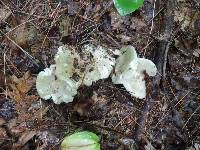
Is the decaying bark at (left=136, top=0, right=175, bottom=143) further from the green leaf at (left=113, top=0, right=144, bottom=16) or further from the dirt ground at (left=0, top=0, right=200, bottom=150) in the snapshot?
the green leaf at (left=113, top=0, right=144, bottom=16)

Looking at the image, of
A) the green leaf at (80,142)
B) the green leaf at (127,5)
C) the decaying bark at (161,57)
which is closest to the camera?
the green leaf at (80,142)

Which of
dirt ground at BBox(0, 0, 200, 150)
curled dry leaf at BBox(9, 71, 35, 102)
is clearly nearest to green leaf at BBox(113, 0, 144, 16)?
dirt ground at BBox(0, 0, 200, 150)

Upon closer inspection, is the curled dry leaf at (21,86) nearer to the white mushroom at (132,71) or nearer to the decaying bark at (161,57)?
the white mushroom at (132,71)

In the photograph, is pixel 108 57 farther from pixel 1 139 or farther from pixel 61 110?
pixel 1 139

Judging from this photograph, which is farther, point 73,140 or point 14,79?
point 14,79

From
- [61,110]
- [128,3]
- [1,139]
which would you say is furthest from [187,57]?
[1,139]

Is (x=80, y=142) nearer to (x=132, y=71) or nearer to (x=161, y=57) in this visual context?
(x=132, y=71)

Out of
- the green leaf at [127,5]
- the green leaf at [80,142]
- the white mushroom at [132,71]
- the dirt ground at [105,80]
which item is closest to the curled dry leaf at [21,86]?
the dirt ground at [105,80]
